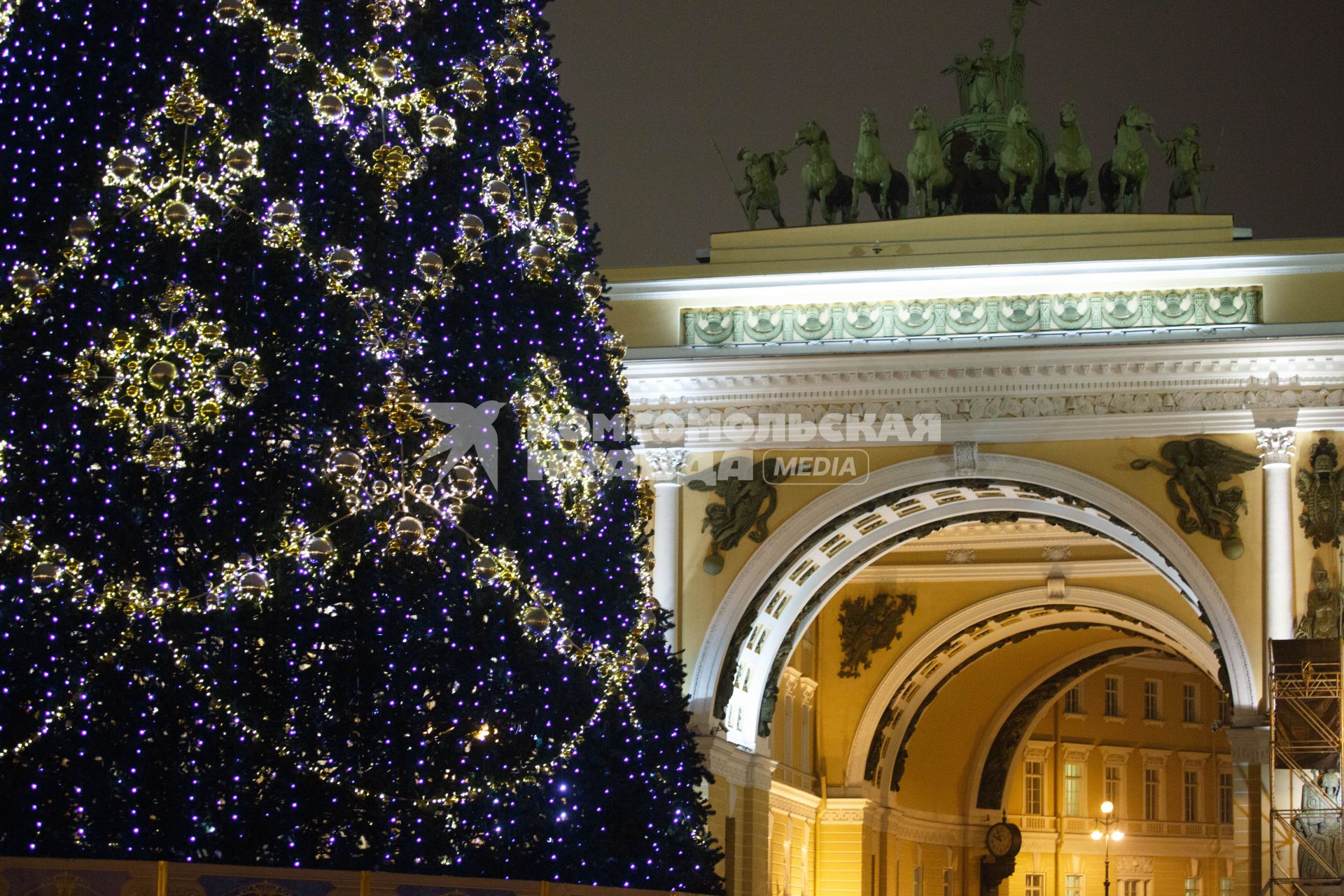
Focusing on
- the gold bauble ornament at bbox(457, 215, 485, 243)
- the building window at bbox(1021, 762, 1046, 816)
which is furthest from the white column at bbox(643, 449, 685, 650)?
the building window at bbox(1021, 762, 1046, 816)

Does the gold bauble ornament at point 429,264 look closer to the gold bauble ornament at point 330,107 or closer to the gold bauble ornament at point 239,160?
the gold bauble ornament at point 330,107

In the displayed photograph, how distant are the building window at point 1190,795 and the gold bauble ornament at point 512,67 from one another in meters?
30.6

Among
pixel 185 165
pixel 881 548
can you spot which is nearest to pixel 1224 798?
pixel 881 548

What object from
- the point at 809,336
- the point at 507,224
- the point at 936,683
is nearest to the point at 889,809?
the point at 936,683

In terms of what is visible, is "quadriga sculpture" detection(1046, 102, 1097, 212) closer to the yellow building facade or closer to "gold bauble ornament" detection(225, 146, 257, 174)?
the yellow building facade

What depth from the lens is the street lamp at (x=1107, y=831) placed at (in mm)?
28203

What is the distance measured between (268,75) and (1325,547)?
1369cm

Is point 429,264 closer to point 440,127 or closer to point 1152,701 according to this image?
point 440,127

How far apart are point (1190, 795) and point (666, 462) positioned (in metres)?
20.3

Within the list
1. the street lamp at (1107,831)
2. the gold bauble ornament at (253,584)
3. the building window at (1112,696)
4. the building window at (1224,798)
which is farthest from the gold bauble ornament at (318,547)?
the building window at (1224,798)

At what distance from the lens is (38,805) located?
7660 millimetres

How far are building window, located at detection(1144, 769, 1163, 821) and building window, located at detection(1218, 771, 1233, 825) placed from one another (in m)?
1.27

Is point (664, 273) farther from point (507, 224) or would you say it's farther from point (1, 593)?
point (1, 593)

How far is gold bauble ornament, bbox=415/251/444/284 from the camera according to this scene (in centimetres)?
860
